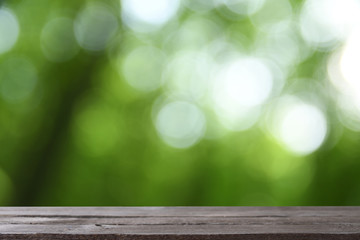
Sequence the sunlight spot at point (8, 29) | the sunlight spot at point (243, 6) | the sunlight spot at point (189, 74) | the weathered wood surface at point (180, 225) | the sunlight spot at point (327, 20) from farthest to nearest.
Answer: the sunlight spot at point (189, 74) < the sunlight spot at point (327, 20) < the sunlight spot at point (243, 6) < the sunlight spot at point (8, 29) < the weathered wood surface at point (180, 225)

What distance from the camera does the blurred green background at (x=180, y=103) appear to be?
7.33 meters

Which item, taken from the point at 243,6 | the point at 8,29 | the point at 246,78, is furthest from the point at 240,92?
the point at 8,29

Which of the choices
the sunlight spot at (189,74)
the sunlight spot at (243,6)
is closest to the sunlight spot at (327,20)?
the sunlight spot at (243,6)

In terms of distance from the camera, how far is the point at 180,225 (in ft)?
3.36

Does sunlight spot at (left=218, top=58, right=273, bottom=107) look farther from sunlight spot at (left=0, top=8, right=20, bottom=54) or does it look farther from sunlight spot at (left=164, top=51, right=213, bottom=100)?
sunlight spot at (left=0, top=8, right=20, bottom=54)

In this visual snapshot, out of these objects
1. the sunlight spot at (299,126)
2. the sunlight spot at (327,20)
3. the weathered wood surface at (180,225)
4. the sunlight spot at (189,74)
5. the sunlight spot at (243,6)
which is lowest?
the sunlight spot at (299,126)

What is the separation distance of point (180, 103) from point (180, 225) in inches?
328

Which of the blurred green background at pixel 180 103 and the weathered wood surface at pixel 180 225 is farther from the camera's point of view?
the blurred green background at pixel 180 103

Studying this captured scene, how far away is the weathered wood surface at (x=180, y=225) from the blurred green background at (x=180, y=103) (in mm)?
6195

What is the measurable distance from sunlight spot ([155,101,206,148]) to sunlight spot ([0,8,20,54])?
279cm

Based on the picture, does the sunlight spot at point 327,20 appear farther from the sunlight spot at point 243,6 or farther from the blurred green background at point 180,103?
the sunlight spot at point 243,6

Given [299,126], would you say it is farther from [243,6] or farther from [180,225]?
[180,225]

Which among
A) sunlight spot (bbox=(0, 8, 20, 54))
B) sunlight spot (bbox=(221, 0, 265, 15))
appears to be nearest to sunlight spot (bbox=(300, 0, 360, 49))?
sunlight spot (bbox=(221, 0, 265, 15))

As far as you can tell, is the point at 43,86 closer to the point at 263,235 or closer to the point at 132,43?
the point at 132,43
